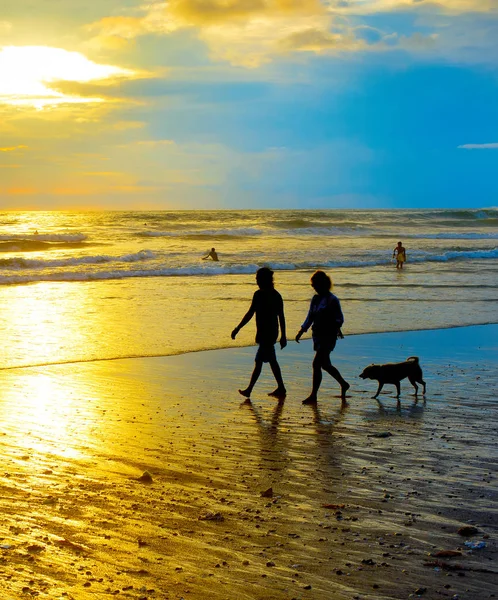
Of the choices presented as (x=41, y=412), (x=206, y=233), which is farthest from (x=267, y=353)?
(x=206, y=233)

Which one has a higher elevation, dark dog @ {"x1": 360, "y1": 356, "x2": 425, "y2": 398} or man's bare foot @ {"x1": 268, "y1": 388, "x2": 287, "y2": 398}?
dark dog @ {"x1": 360, "y1": 356, "x2": 425, "y2": 398}

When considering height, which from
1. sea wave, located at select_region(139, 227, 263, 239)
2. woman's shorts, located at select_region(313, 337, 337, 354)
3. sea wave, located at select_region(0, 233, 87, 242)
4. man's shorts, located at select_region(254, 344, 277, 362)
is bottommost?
man's shorts, located at select_region(254, 344, 277, 362)

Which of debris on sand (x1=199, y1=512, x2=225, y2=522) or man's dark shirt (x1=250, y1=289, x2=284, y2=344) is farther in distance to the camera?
man's dark shirt (x1=250, y1=289, x2=284, y2=344)

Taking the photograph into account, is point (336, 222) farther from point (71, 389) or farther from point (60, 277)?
point (71, 389)

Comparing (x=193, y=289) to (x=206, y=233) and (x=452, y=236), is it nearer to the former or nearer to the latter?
(x=206, y=233)

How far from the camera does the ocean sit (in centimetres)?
1343

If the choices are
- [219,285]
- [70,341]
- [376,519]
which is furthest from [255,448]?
[219,285]

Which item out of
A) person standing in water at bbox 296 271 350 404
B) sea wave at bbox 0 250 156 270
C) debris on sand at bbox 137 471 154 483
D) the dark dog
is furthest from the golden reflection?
sea wave at bbox 0 250 156 270

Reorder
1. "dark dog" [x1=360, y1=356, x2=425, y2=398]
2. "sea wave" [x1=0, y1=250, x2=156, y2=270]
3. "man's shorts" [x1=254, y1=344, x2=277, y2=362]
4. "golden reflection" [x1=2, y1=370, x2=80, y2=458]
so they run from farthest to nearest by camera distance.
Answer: "sea wave" [x1=0, y1=250, x2=156, y2=270]
"man's shorts" [x1=254, y1=344, x2=277, y2=362]
"dark dog" [x1=360, y1=356, x2=425, y2=398]
"golden reflection" [x1=2, y1=370, x2=80, y2=458]

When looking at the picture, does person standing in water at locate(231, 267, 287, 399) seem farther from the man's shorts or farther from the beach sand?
the beach sand

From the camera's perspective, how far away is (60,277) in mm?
26734

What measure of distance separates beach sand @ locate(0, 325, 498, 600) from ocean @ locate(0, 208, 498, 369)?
385 cm

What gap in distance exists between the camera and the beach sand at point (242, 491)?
4.08m

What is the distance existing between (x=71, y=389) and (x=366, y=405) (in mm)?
3583
